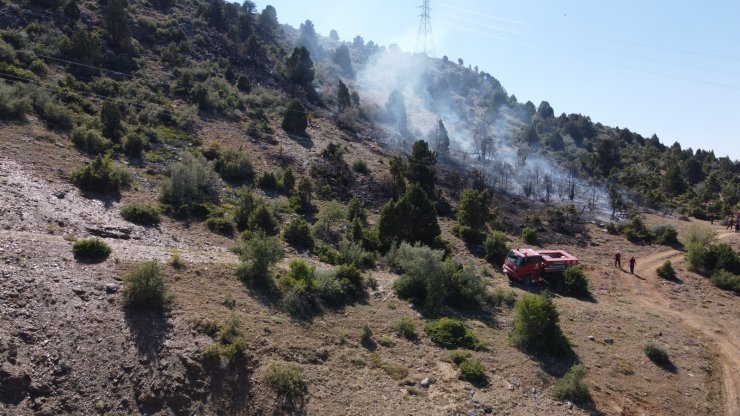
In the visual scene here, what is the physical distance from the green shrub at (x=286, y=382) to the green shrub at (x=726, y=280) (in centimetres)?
2567

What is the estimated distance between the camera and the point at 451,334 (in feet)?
52.0

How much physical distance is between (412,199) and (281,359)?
596 inches

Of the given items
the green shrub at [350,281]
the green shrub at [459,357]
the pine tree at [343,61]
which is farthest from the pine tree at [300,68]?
the green shrub at [459,357]

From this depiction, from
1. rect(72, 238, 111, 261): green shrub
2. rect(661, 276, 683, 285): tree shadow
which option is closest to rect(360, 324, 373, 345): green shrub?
rect(72, 238, 111, 261): green shrub

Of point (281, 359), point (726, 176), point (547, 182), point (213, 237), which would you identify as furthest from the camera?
point (726, 176)

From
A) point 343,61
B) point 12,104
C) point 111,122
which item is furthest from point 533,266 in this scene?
point 343,61

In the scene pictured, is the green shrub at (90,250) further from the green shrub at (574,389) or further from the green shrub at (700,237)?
the green shrub at (700,237)

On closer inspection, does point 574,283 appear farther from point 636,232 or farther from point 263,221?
point 636,232

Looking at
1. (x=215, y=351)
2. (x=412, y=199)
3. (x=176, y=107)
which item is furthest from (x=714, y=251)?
(x=176, y=107)

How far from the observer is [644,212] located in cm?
4466

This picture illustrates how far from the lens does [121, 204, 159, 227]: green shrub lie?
1977cm

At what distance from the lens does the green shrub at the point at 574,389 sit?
13.2 m

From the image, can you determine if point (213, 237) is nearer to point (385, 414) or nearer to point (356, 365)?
point (356, 365)

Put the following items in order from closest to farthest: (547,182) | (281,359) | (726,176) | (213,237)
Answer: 1. (281,359)
2. (213,237)
3. (547,182)
4. (726,176)
